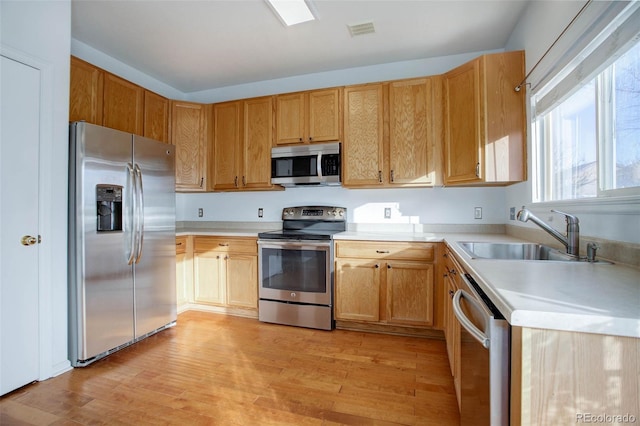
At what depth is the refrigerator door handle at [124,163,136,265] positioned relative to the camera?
2.38 metres

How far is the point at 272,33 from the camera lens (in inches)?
99.8

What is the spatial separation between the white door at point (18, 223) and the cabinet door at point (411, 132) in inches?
106

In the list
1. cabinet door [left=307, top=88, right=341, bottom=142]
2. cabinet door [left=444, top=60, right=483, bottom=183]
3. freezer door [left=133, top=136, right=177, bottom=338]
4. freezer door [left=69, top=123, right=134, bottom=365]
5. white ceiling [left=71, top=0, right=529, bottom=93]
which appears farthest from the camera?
cabinet door [left=307, top=88, right=341, bottom=142]

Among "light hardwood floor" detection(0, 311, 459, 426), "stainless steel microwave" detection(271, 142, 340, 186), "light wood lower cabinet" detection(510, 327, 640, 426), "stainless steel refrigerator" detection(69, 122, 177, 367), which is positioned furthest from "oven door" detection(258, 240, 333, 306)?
"light wood lower cabinet" detection(510, 327, 640, 426)

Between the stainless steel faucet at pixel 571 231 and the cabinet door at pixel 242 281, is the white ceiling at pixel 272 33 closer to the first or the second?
the stainless steel faucet at pixel 571 231

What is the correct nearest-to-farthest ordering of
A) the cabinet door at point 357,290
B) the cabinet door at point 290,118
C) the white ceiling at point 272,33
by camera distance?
the white ceiling at point 272,33, the cabinet door at point 357,290, the cabinet door at point 290,118

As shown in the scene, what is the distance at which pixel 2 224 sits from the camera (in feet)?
5.77

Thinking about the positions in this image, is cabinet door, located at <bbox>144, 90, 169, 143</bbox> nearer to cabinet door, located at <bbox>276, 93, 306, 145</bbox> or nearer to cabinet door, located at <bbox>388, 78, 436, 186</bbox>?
cabinet door, located at <bbox>276, 93, 306, 145</bbox>

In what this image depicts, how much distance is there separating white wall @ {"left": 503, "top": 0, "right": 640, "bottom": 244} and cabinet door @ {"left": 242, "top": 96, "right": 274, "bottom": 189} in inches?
90.9

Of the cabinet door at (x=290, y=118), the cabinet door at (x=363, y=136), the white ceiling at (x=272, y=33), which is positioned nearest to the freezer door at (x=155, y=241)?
the white ceiling at (x=272, y=33)

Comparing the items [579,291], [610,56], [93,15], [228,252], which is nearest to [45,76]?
[93,15]

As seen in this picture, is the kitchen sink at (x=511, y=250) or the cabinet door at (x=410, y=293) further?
the cabinet door at (x=410, y=293)

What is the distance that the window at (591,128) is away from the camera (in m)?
1.25

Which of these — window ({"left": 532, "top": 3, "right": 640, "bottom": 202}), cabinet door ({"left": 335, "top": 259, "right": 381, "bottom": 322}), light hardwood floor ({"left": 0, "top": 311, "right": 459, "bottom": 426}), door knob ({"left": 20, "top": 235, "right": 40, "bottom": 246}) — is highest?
window ({"left": 532, "top": 3, "right": 640, "bottom": 202})
